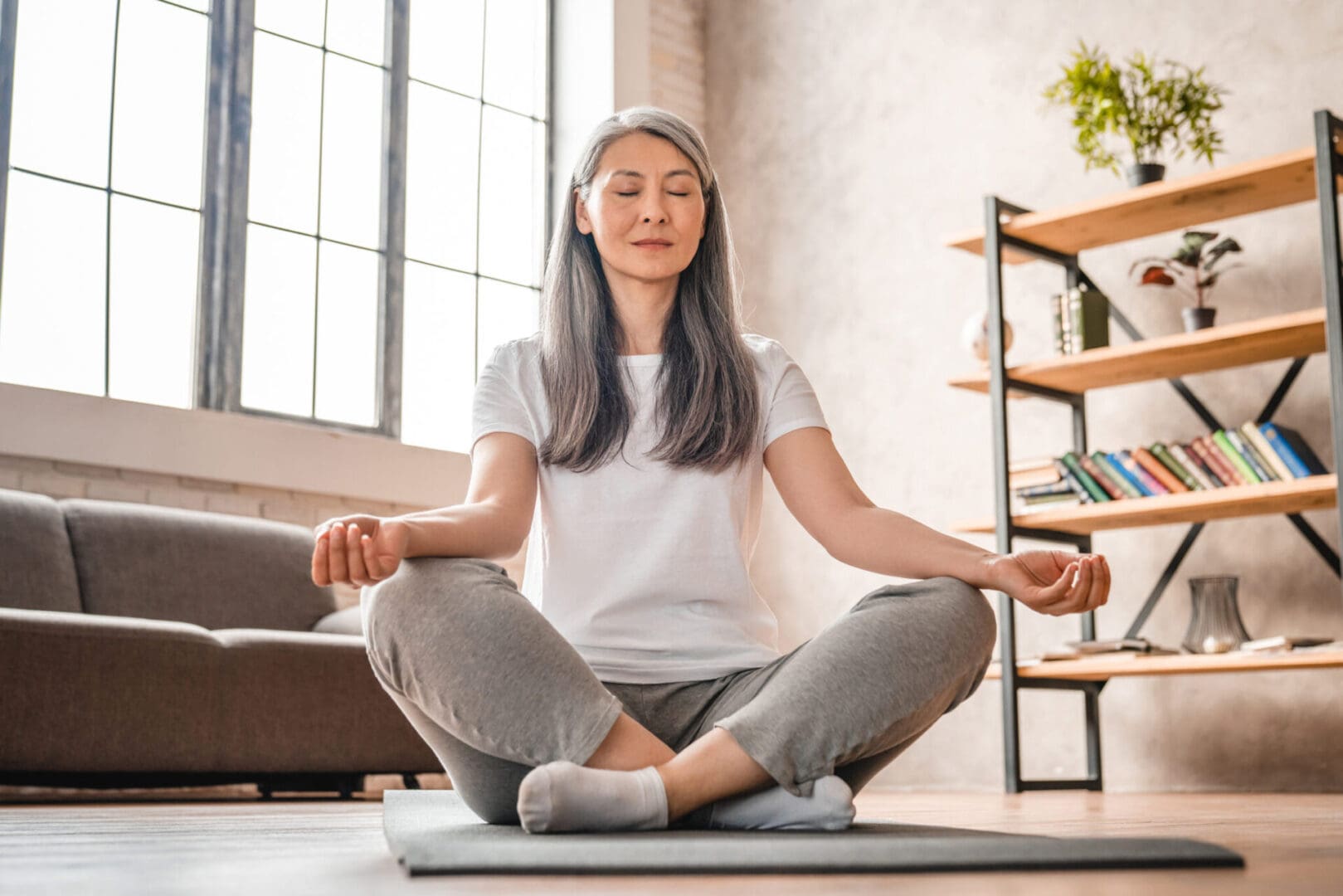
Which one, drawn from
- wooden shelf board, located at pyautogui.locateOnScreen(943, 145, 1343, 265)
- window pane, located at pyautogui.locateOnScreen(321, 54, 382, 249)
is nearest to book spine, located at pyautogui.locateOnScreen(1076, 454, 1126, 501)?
wooden shelf board, located at pyautogui.locateOnScreen(943, 145, 1343, 265)

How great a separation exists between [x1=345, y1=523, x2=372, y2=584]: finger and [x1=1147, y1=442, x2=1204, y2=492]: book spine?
270cm

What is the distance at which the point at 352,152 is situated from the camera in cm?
476

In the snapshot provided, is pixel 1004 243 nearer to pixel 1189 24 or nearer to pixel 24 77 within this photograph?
pixel 1189 24

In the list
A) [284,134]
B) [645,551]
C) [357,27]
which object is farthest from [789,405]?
[357,27]

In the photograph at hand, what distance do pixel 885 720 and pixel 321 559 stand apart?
1.71 feet

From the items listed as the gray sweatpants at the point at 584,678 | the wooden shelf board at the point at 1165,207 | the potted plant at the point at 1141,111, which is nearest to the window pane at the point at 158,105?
the wooden shelf board at the point at 1165,207

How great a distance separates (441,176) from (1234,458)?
2.77 metres

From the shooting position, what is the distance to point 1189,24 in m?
4.11

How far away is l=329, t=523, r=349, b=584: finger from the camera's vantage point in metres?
1.30

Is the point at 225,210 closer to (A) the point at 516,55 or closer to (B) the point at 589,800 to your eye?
(A) the point at 516,55

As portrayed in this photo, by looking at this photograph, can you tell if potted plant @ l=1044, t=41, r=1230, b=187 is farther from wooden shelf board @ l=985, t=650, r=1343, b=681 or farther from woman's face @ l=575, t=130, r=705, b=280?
woman's face @ l=575, t=130, r=705, b=280

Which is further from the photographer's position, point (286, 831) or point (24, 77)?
point (24, 77)

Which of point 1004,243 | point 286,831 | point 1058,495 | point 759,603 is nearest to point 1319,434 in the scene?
point 1058,495

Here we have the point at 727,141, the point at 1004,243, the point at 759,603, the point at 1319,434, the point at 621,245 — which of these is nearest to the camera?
the point at 759,603
